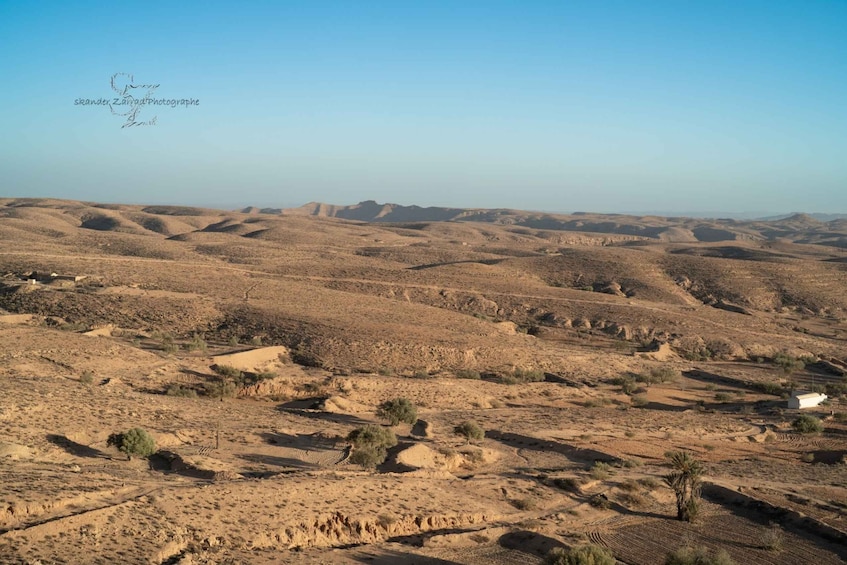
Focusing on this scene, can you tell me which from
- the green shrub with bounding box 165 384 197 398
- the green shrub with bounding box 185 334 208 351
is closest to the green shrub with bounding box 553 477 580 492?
the green shrub with bounding box 165 384 197 398

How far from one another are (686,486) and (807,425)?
10.7m

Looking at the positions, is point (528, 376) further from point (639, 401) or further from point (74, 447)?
point (74, 447)

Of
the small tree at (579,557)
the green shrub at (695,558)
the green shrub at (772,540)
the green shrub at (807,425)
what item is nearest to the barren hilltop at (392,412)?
the green shrub at (772,540)

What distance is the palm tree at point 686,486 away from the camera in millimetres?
15586

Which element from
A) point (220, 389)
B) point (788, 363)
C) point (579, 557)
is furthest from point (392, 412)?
point (788, 363)

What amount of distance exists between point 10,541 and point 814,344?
43334mm

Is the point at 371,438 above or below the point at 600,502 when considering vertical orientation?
above

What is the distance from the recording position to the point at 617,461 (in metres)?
19.8

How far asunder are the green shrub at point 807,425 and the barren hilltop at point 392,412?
1.82 ft

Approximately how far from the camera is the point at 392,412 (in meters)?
22.4

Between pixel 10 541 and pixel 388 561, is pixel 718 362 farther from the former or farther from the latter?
pixel 10 541

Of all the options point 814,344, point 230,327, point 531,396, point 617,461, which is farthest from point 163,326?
point 814,344

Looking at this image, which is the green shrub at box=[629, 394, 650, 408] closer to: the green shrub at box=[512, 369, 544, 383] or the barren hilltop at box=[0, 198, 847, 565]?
the barren hilltop at box=[0, 198, 847, 565]

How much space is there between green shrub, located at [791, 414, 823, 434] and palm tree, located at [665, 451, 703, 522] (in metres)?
9.87
